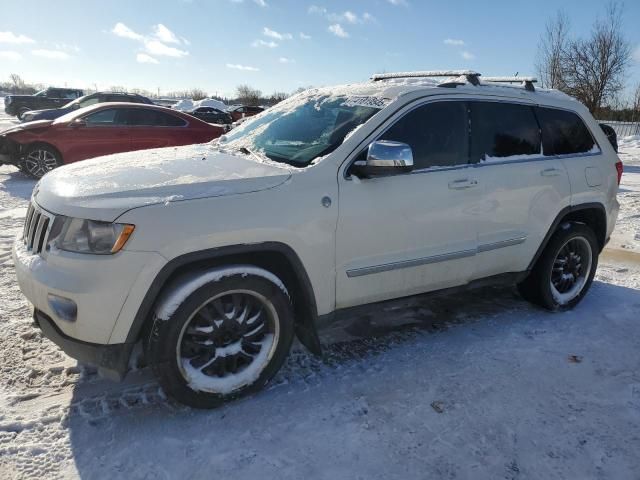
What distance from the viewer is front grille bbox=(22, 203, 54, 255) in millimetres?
2623

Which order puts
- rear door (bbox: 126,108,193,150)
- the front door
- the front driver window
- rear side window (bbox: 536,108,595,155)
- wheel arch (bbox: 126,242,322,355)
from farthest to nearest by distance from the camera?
1. the front driver window
2. rear door (bbox: 126,108,193,150)
3. rear side window (bbox: 536,108,595,155)
4. the front door
5. wheel arch (bbox: 126,242,322,355)

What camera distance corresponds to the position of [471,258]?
3584 millimetres

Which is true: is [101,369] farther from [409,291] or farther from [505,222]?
[505,222]

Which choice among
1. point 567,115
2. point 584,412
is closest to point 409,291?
point 584,412

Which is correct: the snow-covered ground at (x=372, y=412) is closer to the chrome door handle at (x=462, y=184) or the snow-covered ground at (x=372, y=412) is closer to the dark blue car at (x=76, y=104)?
the chrome door handle at (x=462, y=184)

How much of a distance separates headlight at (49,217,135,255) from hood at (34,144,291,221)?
41 mm

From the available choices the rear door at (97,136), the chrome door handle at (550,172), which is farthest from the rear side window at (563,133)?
the rear door at (97,136)

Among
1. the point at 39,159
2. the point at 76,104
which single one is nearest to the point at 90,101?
the point at 76,104

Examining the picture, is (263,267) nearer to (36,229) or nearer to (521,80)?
(36,229)

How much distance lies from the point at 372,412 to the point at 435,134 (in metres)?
1.87

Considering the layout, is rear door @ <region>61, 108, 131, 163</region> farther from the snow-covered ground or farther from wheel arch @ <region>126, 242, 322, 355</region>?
wheel arch @ <region>126, 242, 322, 355</region>

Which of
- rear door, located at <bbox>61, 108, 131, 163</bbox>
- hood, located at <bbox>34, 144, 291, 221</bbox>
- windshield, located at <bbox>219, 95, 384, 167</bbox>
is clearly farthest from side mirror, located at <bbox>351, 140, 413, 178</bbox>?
rear door, located at <bbox>61, 108, 131, 163</bbox>

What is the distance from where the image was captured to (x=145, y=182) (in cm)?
270

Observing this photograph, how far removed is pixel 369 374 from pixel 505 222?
1.53 m
